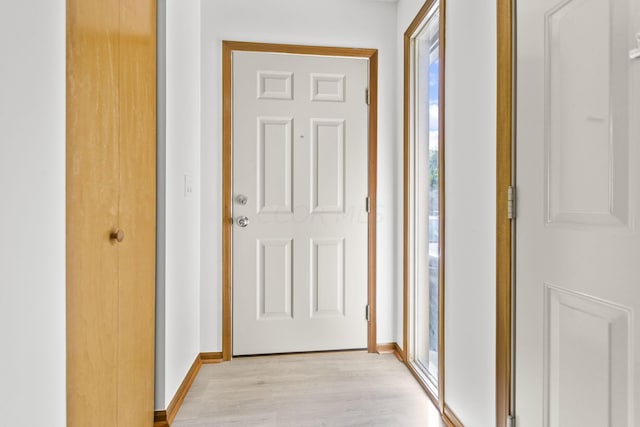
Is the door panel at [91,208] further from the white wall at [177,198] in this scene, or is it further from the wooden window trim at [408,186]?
the wooden window trim at [408,186]

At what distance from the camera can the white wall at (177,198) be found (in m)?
1.61

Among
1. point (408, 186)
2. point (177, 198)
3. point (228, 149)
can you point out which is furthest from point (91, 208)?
point (408, 186)

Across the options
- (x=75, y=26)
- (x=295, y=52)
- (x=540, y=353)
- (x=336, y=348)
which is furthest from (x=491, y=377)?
(x=295, y=52)

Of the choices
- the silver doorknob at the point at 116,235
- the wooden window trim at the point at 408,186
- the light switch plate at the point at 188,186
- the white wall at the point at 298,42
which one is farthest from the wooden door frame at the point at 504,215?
the light switch plate at the point at 188,186

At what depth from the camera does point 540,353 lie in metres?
1.04

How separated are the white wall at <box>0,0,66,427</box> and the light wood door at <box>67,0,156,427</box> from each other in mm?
74

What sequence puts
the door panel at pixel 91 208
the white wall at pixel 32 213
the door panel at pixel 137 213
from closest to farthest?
the white wall at pixel 32 213
the door panel at pixel 91 208
the door panel at pixel 137 213

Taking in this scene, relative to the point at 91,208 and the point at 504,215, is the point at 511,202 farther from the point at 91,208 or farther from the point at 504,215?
the point at 91,208

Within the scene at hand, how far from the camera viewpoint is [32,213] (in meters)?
0.80

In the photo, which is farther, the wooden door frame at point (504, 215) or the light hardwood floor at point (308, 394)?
the light hardwood floor at point (308, 394)

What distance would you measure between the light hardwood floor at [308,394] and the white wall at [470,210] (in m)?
0.30

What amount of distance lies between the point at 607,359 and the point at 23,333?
1331 mm

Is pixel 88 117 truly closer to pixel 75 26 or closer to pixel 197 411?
pixel 75 26

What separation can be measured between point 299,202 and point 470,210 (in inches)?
46.0
